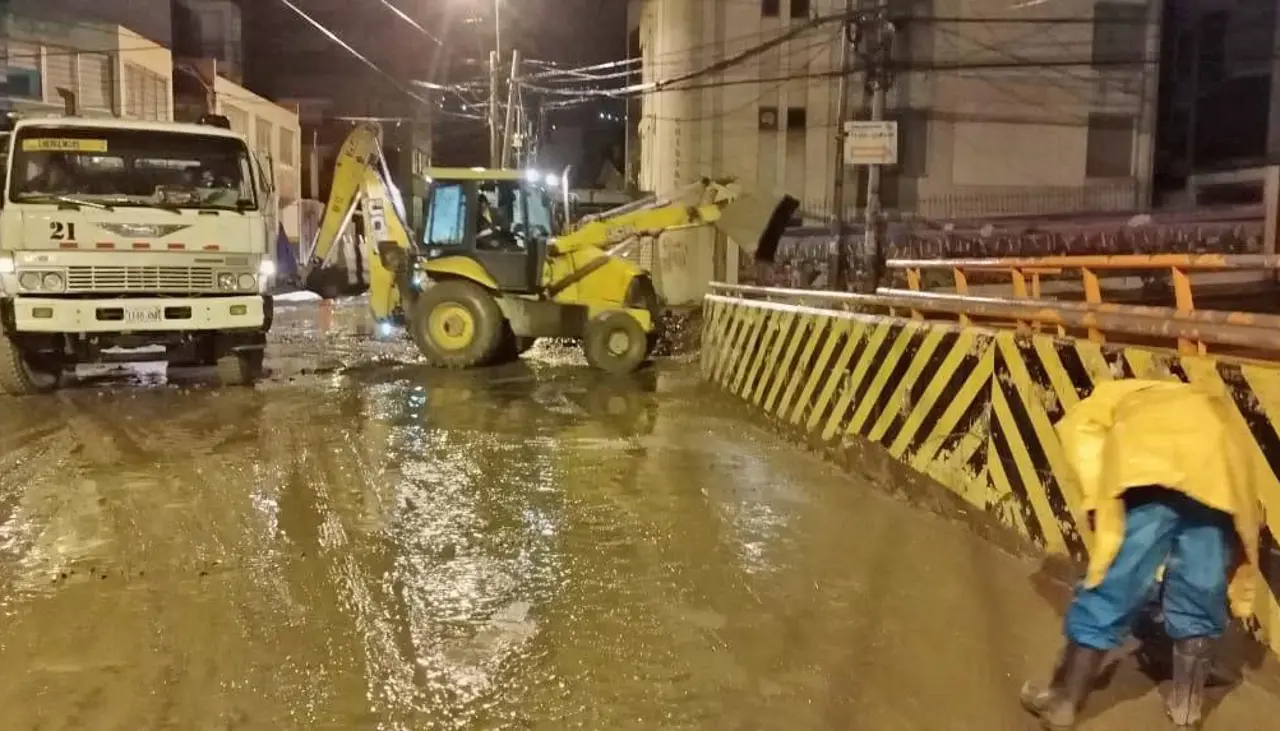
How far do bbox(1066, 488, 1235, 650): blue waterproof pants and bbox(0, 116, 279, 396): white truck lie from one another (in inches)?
361

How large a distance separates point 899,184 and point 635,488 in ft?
64.1

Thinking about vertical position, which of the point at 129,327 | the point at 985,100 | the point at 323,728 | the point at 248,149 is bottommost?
the point at 323,728

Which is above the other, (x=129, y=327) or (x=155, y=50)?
(x=155, y=50)

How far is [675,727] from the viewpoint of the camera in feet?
12.1

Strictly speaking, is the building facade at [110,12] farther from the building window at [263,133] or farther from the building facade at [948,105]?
the building facade at [948,105]

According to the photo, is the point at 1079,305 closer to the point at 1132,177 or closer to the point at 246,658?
the point at 246,658

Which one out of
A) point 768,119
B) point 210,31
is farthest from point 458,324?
point 210,31

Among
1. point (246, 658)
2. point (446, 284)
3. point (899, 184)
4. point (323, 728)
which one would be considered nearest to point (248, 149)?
point (446, 284)

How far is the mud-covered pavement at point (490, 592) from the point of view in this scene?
3.86 m

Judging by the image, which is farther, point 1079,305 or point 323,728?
point 1079,305

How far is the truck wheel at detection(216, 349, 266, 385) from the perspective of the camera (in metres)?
11.4

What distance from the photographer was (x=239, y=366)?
11.4 metres

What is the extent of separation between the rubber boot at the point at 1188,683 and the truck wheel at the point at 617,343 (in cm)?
980

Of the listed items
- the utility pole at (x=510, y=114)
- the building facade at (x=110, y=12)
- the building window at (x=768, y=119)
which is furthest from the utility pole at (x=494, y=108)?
the building facade at (x=110, y=12)
